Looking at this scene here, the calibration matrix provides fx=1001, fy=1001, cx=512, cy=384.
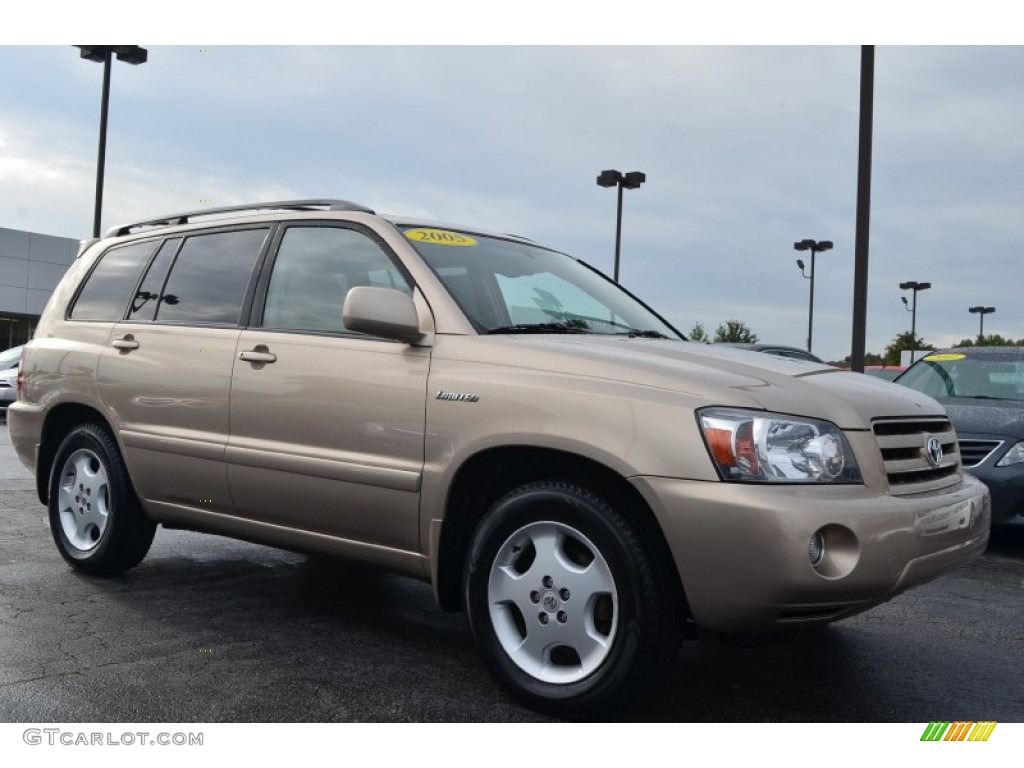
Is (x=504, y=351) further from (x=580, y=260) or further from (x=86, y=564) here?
(x=86, y=564)

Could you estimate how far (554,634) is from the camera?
129 inches

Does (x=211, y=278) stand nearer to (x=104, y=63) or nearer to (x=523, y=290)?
(x=523, y=290)

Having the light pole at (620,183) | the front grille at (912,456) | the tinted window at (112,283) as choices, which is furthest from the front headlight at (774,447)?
the light pole at (620,183)

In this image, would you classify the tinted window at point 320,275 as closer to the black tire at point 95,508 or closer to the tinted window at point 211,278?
the tinted window at point 211,278

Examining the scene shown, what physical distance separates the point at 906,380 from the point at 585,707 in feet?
21.3

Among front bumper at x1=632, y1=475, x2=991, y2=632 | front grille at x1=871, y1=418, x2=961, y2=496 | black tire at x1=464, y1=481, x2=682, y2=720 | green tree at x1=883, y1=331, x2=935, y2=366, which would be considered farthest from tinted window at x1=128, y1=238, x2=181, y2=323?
green tree at x1=883, y1=331, x2=935, y2=366

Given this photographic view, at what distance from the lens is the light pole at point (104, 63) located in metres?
20.5

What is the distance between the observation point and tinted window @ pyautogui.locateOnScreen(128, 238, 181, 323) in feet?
16.5

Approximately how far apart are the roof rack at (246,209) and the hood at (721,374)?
1.09m

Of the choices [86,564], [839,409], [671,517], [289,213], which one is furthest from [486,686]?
[86,564]

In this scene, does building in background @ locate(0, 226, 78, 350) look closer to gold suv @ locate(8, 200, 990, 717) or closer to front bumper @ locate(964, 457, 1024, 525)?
gold suv @ locate(8, 200, 990, 717)

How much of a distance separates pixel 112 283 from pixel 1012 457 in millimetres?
5897

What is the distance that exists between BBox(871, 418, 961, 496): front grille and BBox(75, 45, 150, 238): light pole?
774 inches
